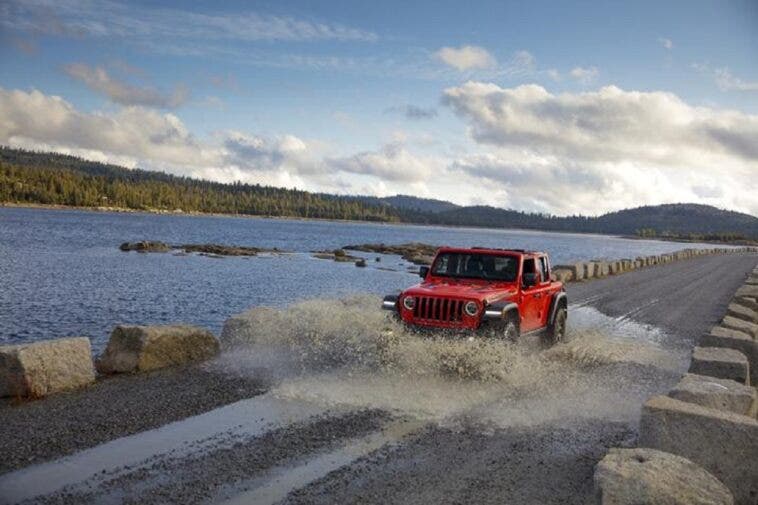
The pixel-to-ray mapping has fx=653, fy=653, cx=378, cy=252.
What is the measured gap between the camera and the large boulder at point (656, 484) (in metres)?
4.93

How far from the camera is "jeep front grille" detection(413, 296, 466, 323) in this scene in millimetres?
11062

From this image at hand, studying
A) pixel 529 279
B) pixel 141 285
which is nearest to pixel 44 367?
pixel 529 279

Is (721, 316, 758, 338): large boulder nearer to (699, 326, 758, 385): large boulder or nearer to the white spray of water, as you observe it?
the white spray of water

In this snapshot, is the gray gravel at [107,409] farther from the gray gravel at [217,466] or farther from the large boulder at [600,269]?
the large boulder at [600,269]

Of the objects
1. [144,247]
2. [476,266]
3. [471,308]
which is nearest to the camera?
[471,308]

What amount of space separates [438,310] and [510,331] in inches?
53.9

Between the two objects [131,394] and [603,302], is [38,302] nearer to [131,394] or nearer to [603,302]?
[131,394]

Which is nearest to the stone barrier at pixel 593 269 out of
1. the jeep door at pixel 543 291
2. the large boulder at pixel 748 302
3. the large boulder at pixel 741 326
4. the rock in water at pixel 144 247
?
the large boulder at pixel 748 302

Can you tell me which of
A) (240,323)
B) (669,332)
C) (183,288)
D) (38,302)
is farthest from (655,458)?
(183,288)

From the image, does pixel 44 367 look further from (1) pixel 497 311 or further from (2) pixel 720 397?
(2) pixel 720 397

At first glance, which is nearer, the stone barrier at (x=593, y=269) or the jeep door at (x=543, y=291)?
the jeep door at (x=543, y=291)

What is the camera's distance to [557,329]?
1452 cm

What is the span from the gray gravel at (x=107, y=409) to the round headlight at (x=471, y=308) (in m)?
3.61

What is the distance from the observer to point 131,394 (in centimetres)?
934
